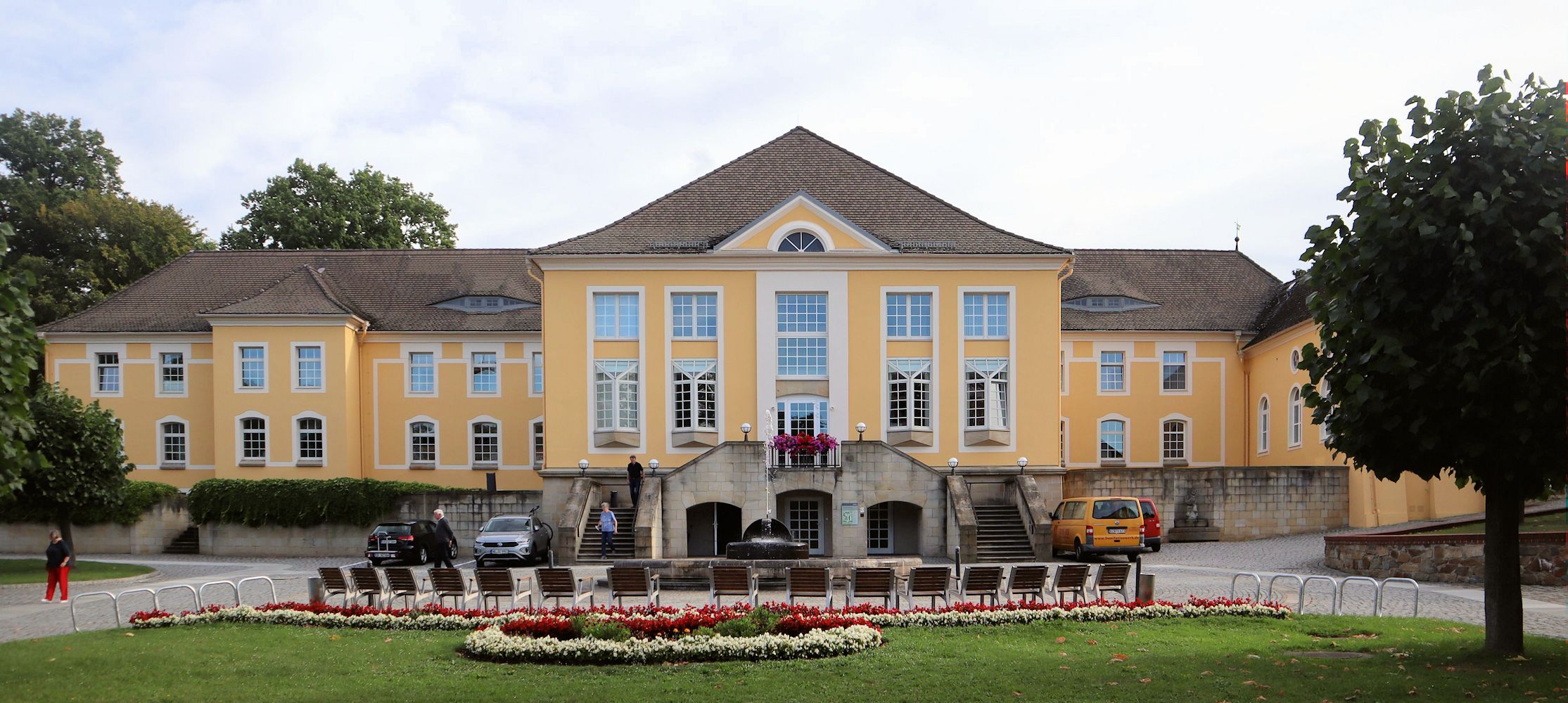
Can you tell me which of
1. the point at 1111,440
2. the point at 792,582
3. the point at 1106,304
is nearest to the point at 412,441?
the point at 1111,440

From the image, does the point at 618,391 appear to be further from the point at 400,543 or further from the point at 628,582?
the point at 628,582

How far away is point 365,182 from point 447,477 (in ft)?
62.5

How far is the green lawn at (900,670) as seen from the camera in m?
13.1

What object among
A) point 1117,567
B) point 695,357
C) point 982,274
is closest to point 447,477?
point 695,357

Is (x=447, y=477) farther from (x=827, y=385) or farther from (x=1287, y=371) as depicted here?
(x=1287, y=371)

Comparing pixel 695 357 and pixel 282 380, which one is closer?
pixel 695 357

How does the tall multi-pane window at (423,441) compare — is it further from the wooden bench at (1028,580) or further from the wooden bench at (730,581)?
the wooden bench at (1028,580)

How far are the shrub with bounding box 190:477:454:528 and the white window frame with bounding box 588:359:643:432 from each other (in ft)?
16.2

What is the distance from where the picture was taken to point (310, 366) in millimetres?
46906

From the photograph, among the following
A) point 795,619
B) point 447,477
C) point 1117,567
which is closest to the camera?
point 795,619

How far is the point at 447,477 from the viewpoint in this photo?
160 feet

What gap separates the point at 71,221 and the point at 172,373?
34.4 feet

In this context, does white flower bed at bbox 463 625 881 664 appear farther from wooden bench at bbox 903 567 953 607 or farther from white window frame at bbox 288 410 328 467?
white window frame at bbox 288 410 328 467

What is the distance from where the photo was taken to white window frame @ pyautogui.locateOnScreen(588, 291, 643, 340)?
131 ft
